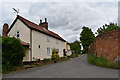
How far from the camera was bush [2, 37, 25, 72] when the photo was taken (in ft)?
36.5

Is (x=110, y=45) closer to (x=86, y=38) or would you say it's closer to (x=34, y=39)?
(x=34, y=39)

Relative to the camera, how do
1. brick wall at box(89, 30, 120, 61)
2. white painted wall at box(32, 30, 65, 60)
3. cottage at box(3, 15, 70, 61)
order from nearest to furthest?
brick wall at box(89, 30, 120, 61), cottage at box(3, 15, 70, 61), white painted wall at box(32, 30, 65, 60)

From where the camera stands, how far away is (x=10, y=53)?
38.1 feet

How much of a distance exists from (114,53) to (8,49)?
10.8 m

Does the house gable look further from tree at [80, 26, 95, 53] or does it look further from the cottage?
tree at [80, 26, 95, 53]

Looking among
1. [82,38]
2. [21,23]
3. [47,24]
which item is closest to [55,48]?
[47,24]

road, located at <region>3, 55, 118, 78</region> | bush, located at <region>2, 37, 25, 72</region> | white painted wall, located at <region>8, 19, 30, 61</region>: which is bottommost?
road, located at <region>3, 55, 118, 78</region>

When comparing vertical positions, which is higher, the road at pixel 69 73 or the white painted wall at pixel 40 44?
the white painted wall at pixel 40 44

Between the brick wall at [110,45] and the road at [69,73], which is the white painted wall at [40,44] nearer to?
the road at [69,73]

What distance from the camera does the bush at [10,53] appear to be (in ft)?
36.5

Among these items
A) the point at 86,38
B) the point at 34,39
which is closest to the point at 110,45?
the point at 34,39

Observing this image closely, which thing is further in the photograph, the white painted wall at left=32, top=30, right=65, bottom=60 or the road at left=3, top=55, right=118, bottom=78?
the white painted wall at left=32, top=30, right=65, bottom=60

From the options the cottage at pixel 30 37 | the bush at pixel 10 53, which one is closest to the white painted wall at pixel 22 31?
the cottage at pixel 30 37

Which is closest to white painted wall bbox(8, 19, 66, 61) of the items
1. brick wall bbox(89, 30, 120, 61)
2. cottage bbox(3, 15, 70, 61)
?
cottage bbox(3, 15, 70, 61)
